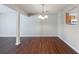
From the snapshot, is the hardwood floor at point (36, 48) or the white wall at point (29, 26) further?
the white wall at point (29, 26)

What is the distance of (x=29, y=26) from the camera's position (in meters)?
12.2

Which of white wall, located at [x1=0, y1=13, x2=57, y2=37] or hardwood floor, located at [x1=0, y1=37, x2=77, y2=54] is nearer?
hardwood floor, located at [x1=0, y1=37, x2=77, y2=54]

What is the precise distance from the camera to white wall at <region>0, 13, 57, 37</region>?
12.0 meters

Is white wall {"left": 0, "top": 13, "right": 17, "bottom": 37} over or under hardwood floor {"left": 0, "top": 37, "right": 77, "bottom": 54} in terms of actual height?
over

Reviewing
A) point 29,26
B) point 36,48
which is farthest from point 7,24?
point 36,48

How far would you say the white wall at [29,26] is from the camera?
39.4 feet

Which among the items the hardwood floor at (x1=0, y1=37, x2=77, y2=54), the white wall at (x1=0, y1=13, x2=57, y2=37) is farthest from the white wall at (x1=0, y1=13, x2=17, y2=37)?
the hardwood floor at (x1=0, y1=37, x2=77, y2=54)

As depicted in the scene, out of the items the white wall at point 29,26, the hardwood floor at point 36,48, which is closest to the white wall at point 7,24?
the white wall at point 29,26

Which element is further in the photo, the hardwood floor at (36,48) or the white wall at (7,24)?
the white wall at (7,24)

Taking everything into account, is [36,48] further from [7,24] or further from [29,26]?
[7,24]

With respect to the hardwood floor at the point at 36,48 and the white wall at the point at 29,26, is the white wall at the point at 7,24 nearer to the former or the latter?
the white wall at the point at 29,26

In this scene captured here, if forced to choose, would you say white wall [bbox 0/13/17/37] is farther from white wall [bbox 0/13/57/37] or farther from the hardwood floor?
the hardwood floor

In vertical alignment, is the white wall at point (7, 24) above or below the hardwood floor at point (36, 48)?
above
